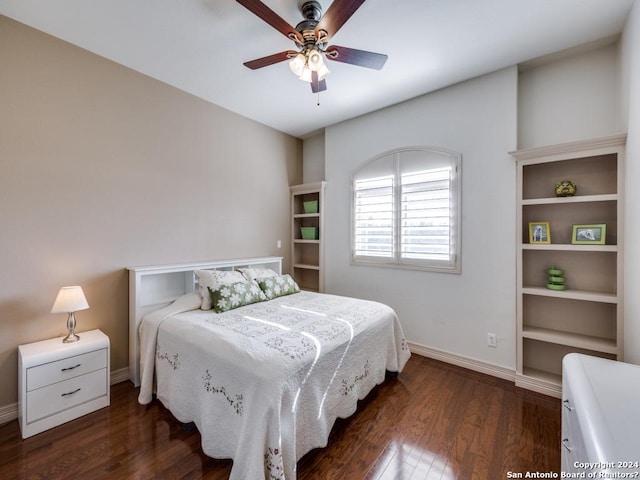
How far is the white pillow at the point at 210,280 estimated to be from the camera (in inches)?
101

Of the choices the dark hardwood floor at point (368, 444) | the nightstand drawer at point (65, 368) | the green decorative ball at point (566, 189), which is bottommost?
the dark hardwood floor at point (368, 444)

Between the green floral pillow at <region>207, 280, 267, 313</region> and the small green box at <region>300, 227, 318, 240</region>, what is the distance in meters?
1.53

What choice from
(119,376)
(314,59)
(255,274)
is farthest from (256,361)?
(314,59)

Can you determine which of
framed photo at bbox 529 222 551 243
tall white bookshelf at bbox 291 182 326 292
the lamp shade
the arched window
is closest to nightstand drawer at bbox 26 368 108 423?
the lamp shade

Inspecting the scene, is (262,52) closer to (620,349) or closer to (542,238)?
(542,238)

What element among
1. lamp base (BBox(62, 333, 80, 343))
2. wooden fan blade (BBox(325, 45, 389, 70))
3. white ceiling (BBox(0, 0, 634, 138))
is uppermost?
white ceiling (BBox(0, 0, 634, 138))

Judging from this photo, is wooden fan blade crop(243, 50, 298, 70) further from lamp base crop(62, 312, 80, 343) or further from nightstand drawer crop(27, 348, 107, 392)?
nightstand drawer crop(27, 348, 107, 392)

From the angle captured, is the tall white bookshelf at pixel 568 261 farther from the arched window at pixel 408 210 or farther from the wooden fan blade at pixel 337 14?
the wooden fan blade at pixel 337 14

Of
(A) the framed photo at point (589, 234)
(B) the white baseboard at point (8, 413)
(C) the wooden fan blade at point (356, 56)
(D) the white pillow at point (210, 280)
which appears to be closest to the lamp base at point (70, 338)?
(B) the white baseboard at point (8, 413)

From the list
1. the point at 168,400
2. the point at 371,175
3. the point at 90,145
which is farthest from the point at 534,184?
the point at 90,145

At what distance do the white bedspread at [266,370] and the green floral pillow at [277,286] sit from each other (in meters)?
0.35

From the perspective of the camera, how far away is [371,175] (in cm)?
359

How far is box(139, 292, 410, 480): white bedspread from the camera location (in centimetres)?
144

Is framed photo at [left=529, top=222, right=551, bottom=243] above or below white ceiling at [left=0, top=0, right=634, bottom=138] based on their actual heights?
below
